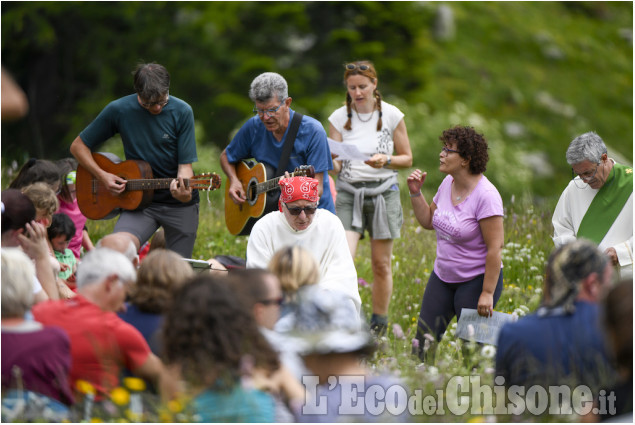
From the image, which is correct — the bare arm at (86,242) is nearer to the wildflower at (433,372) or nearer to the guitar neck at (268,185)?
the guitar neck at (268,185)

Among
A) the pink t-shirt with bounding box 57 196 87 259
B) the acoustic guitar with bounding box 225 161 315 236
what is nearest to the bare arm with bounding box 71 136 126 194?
the pink t-shirt with bounding box 57 196 87 259

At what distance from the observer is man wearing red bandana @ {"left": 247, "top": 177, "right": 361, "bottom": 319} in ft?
19.8

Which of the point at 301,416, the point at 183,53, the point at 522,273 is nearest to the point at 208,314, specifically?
the point at 301,416

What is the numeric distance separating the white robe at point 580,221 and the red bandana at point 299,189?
172cm

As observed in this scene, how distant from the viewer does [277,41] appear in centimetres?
2141

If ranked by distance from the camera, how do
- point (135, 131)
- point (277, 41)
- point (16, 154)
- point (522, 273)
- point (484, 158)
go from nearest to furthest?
1. point (484, 158)
2. point (135, 131)
3. point (522, 273)
4. point (16, 154)
5. point (277, 41)

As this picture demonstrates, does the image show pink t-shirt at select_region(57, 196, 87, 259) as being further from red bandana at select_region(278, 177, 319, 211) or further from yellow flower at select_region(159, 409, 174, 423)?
yellow flower at select_region(159, 409, 174, 423)

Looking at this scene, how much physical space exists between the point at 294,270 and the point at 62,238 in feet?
9.31

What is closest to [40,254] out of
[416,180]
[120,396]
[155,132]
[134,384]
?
[155,132]

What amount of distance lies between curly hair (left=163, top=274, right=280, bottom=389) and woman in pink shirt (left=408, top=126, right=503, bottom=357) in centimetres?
235

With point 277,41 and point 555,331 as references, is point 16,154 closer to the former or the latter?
point 555,331

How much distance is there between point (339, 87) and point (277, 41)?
1868mm

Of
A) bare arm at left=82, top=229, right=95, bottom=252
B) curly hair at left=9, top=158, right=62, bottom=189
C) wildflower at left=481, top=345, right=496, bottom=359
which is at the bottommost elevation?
wildflower at left=481, top=345, right=496, bottom=359

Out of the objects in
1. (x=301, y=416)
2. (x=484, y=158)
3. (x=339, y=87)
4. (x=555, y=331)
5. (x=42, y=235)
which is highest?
(x=339, y=87)
